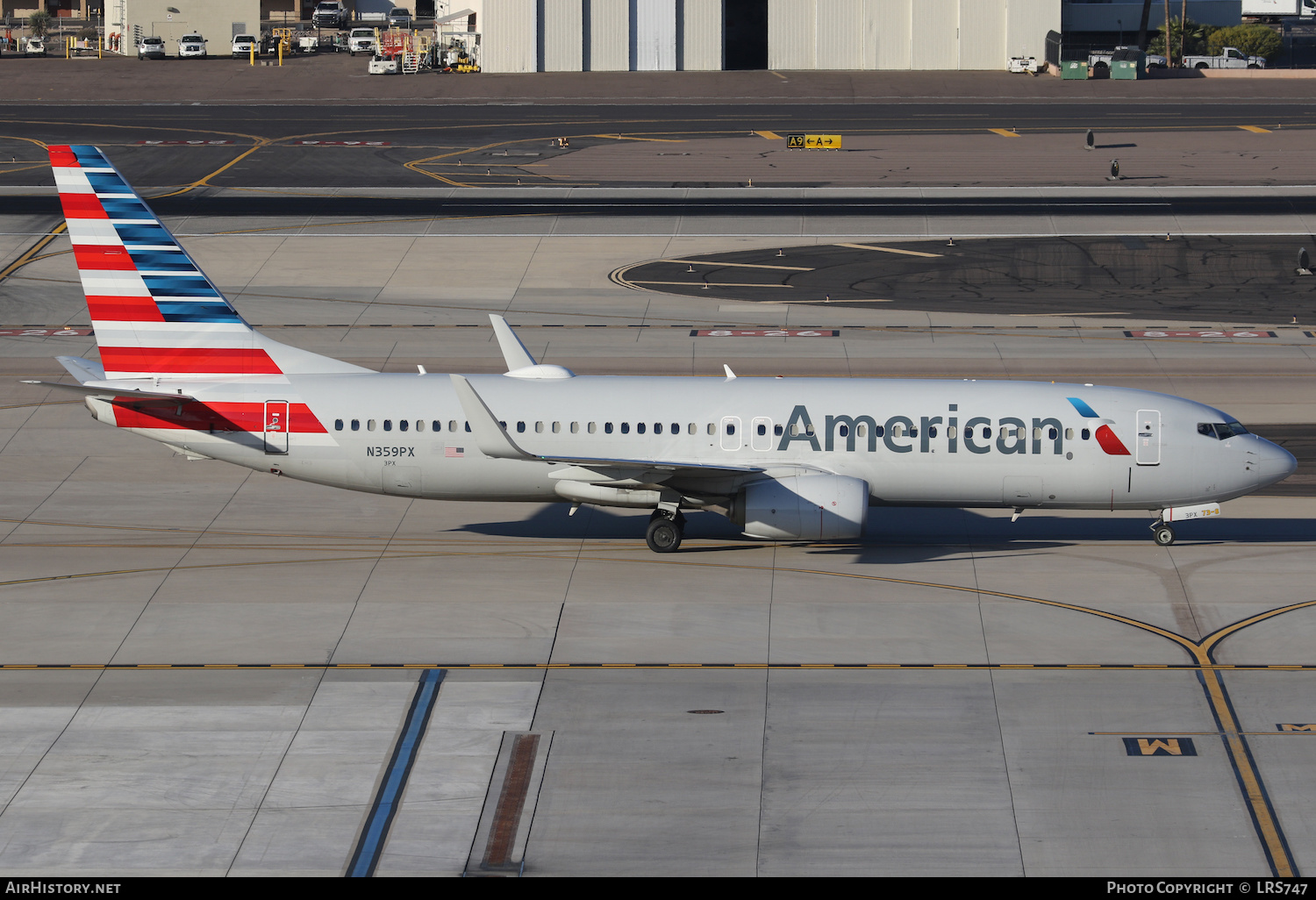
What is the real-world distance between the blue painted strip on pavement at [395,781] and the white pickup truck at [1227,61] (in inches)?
4855

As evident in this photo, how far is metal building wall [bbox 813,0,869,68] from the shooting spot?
12275cm

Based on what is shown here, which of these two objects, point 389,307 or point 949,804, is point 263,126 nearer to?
point 389,307

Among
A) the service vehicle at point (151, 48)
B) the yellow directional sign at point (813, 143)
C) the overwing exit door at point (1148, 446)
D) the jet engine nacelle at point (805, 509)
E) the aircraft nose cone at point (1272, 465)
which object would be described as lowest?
the jet engine nacelle at point (805, 509)

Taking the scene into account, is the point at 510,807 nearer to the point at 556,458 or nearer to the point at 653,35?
the point at 556,458

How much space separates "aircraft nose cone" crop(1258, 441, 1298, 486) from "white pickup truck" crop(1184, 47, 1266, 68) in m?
108

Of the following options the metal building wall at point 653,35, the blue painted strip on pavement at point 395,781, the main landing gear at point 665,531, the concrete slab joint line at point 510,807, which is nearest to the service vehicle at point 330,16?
the metal building wall at point 653,35

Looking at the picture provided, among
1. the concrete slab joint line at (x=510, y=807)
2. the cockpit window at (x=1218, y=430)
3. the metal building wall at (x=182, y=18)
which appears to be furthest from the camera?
the metal building wall at (x=182, y=18)

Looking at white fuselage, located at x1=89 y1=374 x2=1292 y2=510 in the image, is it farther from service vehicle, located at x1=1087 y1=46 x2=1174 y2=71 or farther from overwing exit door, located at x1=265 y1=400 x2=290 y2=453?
service vehicle, located at x1=1087 y1=46 x2=1174 y2=71

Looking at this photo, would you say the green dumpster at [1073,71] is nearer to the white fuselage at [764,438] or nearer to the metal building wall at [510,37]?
the metal building wall at [510,37]

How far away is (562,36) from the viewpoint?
121875mm

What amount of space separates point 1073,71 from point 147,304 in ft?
332

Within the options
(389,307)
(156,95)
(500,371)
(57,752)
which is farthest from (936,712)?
(156,95)

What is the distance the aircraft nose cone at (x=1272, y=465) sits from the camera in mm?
34938

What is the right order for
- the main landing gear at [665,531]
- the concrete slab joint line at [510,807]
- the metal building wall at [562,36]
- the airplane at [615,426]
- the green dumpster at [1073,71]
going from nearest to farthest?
the concrete slab joint line at [510,807], the airplane at [615,426], the main landing gear at [665,531], the metal building wall at [562,36], the green dumpster at [1073,71]
